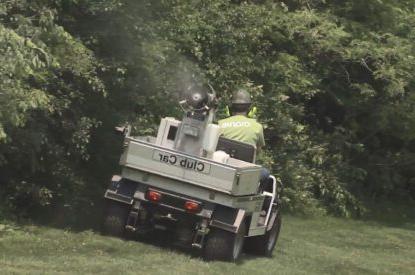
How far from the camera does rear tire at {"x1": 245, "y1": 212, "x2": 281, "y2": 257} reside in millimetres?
11750

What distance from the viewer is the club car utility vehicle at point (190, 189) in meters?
9.96

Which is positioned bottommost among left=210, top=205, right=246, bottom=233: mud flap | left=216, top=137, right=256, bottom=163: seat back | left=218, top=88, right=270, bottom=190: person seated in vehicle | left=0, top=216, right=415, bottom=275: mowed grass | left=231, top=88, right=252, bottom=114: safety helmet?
left=0, top=216, right=415, bottom=275: mowed grass

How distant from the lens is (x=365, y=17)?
762 inches

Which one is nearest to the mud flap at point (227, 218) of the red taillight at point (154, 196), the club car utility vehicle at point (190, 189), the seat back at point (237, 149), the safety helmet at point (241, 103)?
the club car utility vehicle at point (190, 189)

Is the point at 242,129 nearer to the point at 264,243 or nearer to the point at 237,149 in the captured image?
the point at 237,149

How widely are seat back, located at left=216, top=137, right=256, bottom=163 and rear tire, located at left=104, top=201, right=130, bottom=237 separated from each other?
5.02 feet

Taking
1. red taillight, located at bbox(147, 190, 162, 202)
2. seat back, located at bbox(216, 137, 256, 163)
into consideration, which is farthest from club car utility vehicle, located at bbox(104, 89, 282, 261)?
seat back, located at bbox(216, 137, 256, 163)

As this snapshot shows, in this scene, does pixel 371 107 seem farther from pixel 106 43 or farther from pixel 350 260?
pixel 106 43

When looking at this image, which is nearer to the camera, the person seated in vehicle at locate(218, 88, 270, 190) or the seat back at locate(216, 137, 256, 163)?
the seat back at locate(216, 137, 256, 163)

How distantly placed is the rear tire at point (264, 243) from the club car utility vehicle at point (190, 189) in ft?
2.72

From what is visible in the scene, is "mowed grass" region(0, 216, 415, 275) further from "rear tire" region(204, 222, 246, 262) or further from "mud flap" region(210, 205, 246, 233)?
"mud flap" region(210, 205, 246, 233)

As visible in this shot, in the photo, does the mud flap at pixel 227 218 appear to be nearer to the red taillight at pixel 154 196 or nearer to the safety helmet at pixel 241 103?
the red taillight at pixel 154 196

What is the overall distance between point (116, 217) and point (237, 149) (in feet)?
6.12

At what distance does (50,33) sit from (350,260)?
577 centimetres
